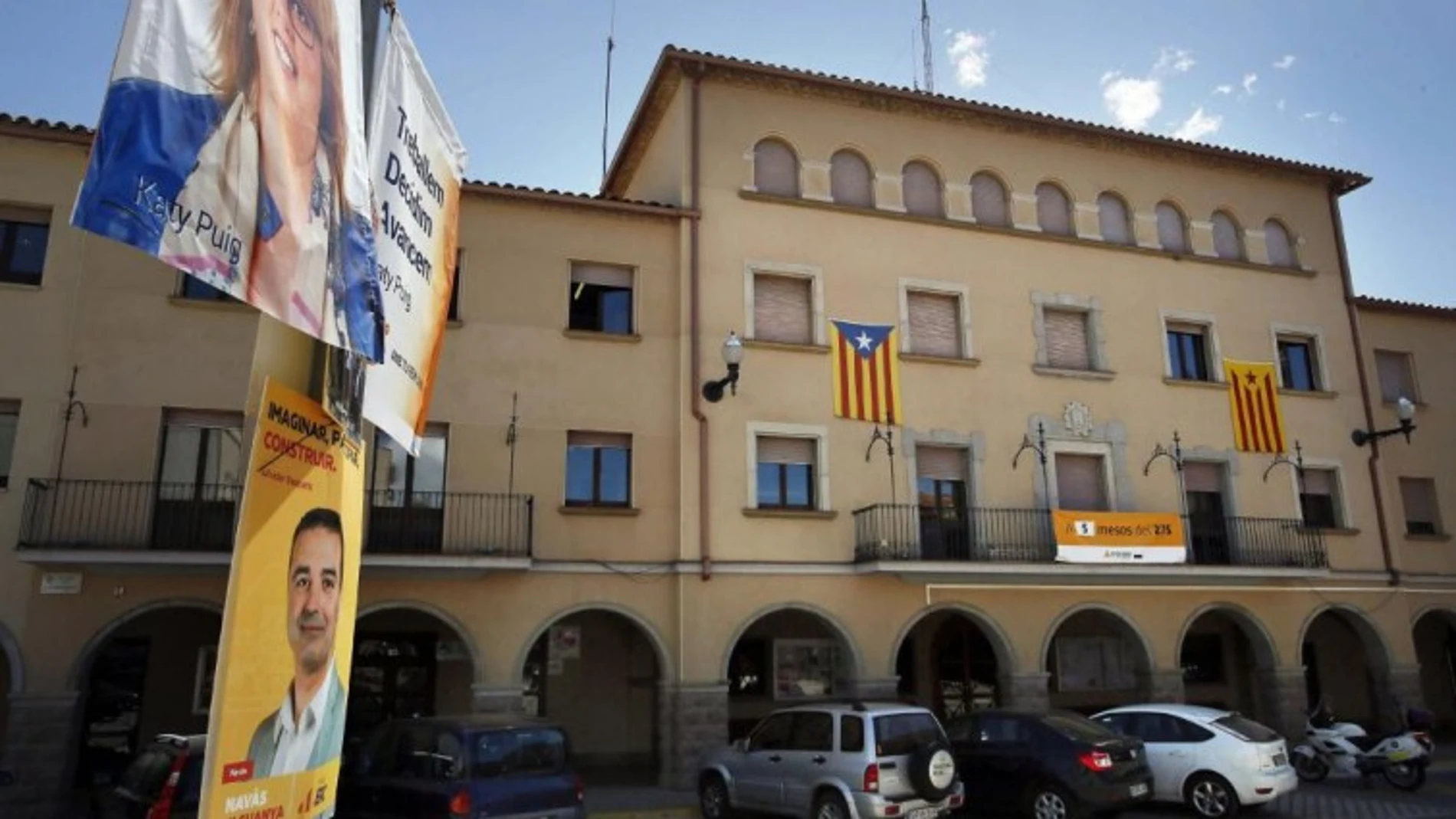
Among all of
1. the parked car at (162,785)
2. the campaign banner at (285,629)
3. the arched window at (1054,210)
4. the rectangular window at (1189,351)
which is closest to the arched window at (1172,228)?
the rectangular window at (1189,351)

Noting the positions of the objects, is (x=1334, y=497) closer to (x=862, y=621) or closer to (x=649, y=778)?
(x=862, y=621)

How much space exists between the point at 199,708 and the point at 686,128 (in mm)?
13368

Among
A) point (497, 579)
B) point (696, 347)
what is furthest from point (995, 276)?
point (497, 579)

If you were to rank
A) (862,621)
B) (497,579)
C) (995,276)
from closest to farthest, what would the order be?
(497,579), (862,621), (995,276)

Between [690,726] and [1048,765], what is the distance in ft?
19.4

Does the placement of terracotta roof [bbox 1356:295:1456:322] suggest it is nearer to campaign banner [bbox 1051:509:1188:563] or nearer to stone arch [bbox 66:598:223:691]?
campaign banner [bbox 1051:509:1188:563]

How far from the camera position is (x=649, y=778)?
1789 cm

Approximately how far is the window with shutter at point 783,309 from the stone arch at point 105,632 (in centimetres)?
1013

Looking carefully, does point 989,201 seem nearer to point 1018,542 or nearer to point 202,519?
point 1018,542

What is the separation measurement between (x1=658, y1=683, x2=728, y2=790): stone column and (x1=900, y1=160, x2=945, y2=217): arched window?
10239mm

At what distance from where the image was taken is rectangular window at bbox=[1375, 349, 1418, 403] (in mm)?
23797

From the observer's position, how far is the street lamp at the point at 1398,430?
20344 mm

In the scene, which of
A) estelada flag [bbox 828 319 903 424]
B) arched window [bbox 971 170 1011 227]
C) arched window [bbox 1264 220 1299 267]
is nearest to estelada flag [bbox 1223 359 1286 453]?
arched window [bbox 1264 220 1299 267]

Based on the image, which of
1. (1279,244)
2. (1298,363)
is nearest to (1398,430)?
(1298,363)
